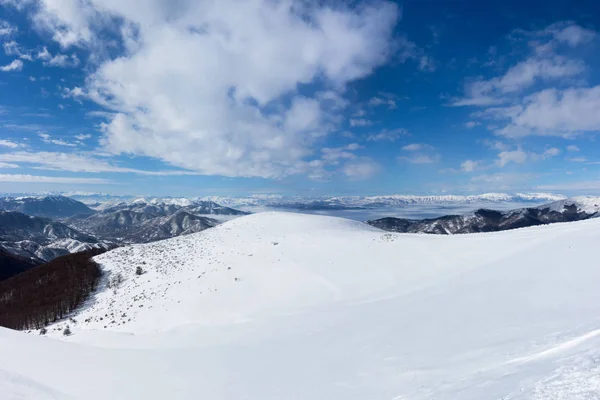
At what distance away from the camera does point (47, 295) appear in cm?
3916

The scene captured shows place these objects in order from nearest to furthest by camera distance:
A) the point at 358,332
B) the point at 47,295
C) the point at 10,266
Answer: the point at 358,332
the point at 47,295
the point at 10,266

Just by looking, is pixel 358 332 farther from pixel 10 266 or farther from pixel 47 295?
pixel 10 266

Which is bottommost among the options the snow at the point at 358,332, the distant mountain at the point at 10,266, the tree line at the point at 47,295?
the distant mountain at the point at 10,266

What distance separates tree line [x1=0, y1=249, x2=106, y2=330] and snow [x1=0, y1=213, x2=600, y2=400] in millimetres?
6245

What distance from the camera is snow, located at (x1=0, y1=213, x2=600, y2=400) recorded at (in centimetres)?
700

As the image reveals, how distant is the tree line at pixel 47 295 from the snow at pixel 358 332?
20.5ft

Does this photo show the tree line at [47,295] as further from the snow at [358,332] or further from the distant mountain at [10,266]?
the distant mountain at [10,266]

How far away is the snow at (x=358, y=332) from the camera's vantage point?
7000mm

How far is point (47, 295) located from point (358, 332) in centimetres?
4501

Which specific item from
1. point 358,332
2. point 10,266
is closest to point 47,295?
point 358,332

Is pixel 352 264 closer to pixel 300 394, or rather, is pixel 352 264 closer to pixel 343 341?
pixel 343 341

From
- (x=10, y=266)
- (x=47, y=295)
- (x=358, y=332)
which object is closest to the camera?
(x=358, y=332)

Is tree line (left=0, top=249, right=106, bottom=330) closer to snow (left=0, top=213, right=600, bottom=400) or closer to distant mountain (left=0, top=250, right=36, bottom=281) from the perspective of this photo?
snow (left=0, top=213, right=600, bottom=400)

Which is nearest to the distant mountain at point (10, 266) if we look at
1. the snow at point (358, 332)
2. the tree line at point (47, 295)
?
the tree line at point (47, 295)
